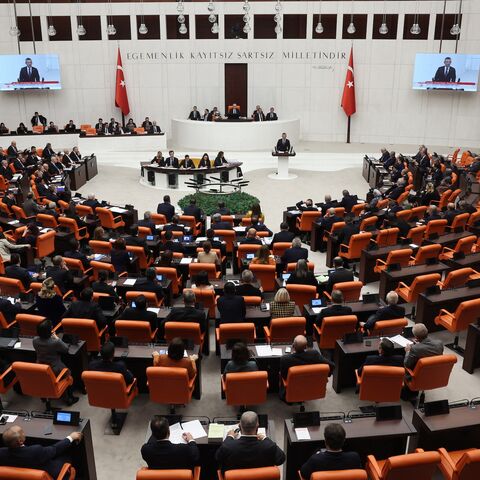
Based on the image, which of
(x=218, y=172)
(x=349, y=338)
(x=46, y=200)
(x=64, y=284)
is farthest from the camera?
(x=218, y=172)

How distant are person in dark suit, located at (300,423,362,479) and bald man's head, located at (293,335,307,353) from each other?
1.64 m

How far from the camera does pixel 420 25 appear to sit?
2409cm

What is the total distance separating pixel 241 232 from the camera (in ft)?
38.2

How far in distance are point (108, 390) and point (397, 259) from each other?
239 inches

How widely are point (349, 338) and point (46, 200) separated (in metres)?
10.0

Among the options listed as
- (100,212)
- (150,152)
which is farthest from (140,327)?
(150,152)

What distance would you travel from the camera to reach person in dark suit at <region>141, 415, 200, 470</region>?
4.46 m

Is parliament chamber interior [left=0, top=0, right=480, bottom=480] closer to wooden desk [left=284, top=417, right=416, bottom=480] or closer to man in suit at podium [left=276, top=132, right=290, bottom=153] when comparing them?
wooden desk [left=284, top=417, right=416, bottom=480]

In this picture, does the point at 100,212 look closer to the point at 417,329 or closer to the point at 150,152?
the point at 417,329

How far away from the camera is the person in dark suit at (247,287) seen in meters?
7.97

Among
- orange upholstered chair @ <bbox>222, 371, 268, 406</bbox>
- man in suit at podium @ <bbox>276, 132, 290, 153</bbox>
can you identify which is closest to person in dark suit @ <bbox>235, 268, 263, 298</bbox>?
orange upholstered chair @ <bbox>222, 371, 268, 406</bbox>

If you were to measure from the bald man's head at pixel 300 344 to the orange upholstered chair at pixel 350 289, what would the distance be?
215 cm

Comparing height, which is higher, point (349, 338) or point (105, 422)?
point (349, 338)

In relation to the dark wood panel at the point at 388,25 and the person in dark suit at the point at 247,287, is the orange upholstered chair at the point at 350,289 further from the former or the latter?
the dark wood panel at the point at 388,25
